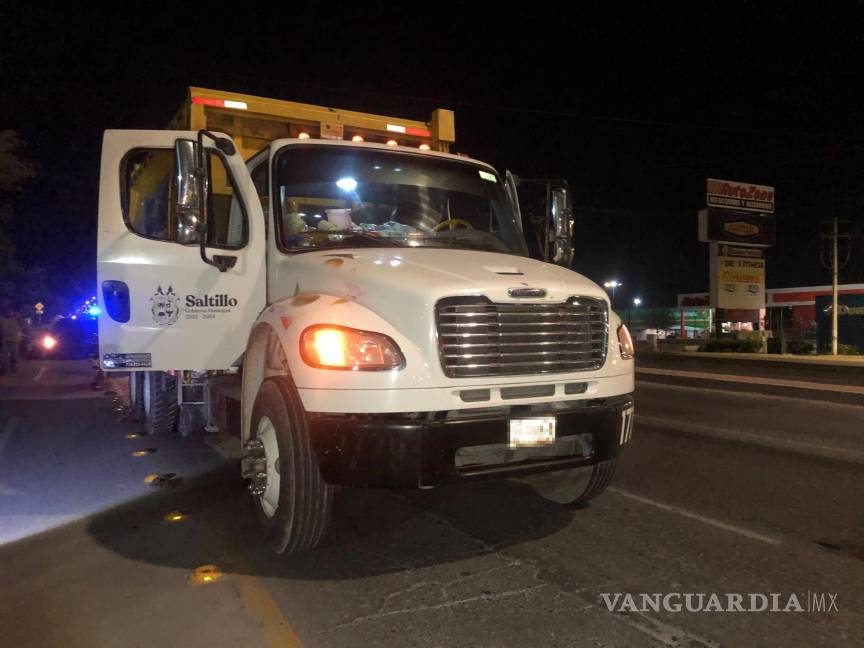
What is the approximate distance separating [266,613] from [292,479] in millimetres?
712

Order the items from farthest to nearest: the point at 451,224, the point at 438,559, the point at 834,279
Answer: the point at 834,279, the point at 451,224, the point at 438,559

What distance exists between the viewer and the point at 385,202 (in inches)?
207

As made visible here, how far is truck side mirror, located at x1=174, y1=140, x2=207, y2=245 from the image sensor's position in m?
4.33

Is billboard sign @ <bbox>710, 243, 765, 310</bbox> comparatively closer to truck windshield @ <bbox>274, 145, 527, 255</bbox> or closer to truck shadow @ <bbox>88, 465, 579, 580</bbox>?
truck windshield @ <bbox>274, 145, 527, 255</bbox>

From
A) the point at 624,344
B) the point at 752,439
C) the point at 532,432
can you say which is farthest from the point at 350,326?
the point at 752,439

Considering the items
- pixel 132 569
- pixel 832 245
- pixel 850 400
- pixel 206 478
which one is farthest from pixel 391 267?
pixel 832 245

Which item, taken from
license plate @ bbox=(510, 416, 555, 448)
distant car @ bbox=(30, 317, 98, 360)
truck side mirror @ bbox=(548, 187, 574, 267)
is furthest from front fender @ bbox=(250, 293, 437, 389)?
distant car @ bbox=(30, 317, 98, 360)

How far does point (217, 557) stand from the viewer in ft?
13.8

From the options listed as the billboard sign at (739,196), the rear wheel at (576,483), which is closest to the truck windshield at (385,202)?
the rear wheel at (576,483)

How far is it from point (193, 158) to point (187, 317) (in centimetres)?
123

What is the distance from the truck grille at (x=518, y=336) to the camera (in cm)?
377

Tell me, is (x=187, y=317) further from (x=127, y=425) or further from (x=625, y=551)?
(x=127, y=425)

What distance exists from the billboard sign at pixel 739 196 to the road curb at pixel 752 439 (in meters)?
27.1

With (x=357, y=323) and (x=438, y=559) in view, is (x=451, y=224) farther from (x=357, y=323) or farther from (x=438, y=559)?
(x=438, y=559)
